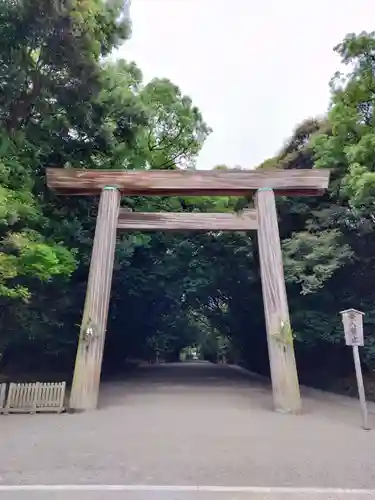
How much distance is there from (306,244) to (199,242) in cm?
507

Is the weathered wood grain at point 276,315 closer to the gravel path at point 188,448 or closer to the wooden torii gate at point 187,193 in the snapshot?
the wooden torii gate at point 187,193

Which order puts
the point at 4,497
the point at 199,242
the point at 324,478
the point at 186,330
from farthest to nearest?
1. the point at 186,330
2. the point at 199,242
3. the point at 324,478
4. the point at 4,497

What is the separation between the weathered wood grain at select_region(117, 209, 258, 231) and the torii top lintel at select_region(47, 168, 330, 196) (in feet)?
2.13

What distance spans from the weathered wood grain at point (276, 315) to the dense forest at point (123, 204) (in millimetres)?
2075

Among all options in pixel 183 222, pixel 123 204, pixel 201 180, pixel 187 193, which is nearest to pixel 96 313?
pixel 183 222

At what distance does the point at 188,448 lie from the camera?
222 inches

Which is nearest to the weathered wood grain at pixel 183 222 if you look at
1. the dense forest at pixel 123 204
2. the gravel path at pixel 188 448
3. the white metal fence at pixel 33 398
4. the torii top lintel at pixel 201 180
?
the torii top lintel at pixel 201 180

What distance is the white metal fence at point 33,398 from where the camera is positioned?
8.84 metres

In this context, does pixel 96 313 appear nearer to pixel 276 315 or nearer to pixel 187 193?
pixel 187 193

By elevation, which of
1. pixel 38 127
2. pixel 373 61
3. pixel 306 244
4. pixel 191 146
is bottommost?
pixel 306 244

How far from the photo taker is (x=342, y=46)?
35.2 feet

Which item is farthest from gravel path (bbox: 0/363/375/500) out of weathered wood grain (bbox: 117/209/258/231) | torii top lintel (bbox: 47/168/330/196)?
torii top lintel (bbox: 47/168/330/196)

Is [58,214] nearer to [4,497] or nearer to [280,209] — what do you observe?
[280,209]

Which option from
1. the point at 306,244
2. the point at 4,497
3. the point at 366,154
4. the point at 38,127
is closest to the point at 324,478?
the point at 4,497
